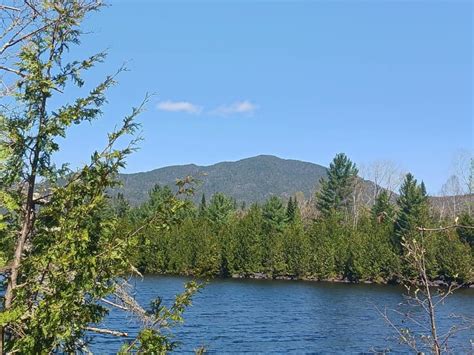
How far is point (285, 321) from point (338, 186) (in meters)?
59.9

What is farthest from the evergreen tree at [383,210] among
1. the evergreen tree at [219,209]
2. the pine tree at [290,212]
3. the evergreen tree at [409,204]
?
the evergreen tree at [219,209]

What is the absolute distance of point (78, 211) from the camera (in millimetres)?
4949

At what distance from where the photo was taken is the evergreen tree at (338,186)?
296 feet

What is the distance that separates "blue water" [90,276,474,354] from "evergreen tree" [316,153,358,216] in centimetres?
3891

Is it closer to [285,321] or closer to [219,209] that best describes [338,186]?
[219,209]

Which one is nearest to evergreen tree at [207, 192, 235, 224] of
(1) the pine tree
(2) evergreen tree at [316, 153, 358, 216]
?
(1) the pine tree

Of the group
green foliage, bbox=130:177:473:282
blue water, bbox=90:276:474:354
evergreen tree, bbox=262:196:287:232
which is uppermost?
evergreen tree, bbox=262:196:287:232

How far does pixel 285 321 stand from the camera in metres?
33.1

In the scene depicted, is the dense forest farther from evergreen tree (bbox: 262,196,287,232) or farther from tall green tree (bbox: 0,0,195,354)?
tall green tree (bbox: 0,0,195,354)

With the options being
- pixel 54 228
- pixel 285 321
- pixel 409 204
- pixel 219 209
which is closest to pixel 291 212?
pixel 219 209

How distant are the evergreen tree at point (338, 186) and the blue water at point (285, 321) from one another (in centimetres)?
3891

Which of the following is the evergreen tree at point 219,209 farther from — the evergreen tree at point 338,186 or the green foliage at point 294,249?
the evergreen tree at point 338,186

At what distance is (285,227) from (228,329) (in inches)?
1861

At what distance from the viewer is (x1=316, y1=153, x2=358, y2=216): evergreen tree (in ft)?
296
